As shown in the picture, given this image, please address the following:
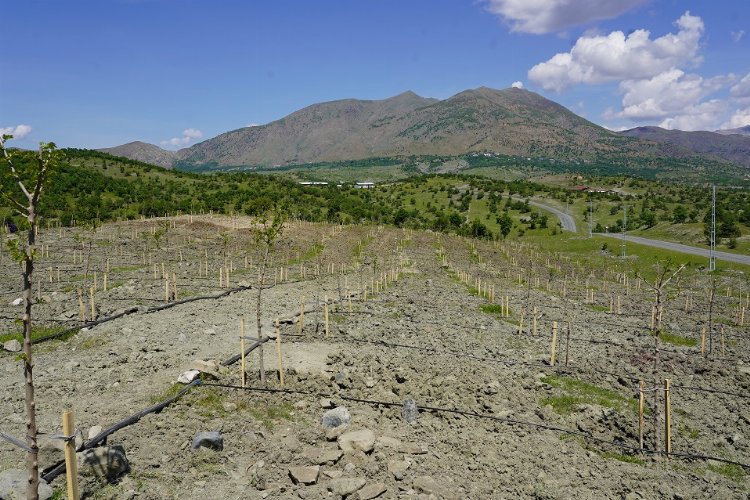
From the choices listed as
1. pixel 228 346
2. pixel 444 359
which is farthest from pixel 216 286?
pixel 444 359

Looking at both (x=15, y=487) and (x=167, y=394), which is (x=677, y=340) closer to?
(x=167, y=394)

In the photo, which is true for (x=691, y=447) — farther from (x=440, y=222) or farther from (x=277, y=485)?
(x=440, y=222)

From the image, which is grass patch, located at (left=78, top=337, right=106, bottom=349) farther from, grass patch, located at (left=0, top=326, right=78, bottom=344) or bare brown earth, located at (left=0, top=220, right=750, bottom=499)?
grass patch, located at (left=0, top=326, right=78, bottom=344)

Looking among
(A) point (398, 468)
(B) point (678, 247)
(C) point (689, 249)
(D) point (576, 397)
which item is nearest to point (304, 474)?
(A) point (398, 468)

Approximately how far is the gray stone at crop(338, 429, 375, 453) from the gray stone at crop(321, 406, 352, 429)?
81cm

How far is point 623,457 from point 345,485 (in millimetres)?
6731

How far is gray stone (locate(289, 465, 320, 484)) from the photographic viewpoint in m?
9.71

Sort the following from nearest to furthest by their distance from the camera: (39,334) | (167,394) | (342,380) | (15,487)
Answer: (15,487), (167,394), (342,380), (39,334)

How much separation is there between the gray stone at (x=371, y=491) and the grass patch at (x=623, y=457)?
5.64 meters

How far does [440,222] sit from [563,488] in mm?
80457

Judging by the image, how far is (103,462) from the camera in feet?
30.0

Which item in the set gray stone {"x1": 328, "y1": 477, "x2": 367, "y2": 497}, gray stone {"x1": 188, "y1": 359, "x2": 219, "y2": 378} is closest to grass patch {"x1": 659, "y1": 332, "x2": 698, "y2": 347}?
gray stone {"x1": 328, "y1": 477, "x2": 367, "y2": 497}

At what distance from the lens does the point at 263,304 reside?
87.0 feet

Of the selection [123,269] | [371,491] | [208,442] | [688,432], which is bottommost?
[688,432]
